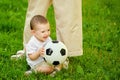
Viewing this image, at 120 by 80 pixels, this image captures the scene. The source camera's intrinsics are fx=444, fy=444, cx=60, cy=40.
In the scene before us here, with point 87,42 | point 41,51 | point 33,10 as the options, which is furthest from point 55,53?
point 87,42

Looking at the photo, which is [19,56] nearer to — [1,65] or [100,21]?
[1,65]

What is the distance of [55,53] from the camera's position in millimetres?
4930

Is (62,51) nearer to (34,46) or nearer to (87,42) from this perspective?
(34,46)

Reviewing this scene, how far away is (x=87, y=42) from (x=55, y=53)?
1798 millimetres

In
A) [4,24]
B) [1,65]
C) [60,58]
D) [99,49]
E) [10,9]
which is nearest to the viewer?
[60,58]

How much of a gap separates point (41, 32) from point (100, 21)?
9.51 ft

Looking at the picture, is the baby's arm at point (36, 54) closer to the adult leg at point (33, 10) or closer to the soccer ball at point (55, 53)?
the soccer ball at point (55, 53)

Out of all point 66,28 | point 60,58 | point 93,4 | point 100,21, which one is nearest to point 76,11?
point 66,28

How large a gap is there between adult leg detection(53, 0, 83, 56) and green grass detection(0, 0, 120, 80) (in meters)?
0.29

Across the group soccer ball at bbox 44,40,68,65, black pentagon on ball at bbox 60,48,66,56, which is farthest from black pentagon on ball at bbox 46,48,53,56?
black pentagon on ball at bbox 60,48,66,56

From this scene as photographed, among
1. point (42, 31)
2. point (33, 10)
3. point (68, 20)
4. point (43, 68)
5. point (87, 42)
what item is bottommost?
point (43, 68)

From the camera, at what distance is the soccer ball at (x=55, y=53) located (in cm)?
494

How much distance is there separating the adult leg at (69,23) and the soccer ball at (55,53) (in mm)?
340

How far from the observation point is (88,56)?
19.6ft
